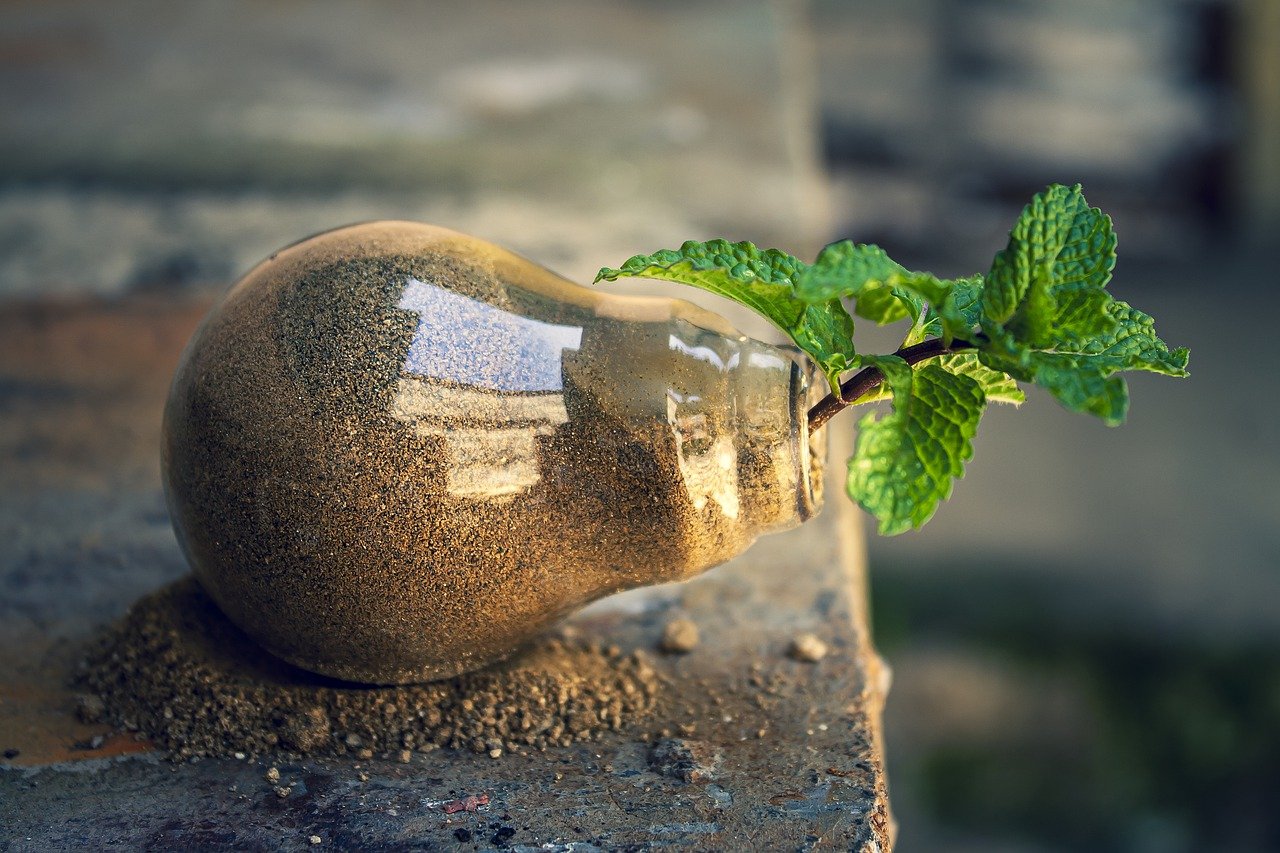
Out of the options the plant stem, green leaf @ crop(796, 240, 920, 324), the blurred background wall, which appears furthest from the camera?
the blurred background wall

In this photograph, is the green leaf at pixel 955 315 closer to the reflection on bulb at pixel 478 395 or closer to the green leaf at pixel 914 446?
the green leaf at pixel 914 446

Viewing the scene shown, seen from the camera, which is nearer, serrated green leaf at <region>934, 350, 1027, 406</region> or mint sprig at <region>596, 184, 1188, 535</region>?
mint sprig at <region>596, 184, 1188, 535</region>

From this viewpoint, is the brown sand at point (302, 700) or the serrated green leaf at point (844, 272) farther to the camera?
the brown sand at point (302, 700)

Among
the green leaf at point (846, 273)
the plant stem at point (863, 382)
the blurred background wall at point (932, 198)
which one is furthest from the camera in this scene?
the blurred background wall at point (932, 198)

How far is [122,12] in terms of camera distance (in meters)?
2.95

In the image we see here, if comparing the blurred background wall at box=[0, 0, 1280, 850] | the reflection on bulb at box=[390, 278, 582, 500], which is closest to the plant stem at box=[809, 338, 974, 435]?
the reflection on bulb at box=[390, 278, 582, 500]

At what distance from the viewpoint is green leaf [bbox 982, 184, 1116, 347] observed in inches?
39.4

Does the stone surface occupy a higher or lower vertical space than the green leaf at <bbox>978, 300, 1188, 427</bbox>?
lower

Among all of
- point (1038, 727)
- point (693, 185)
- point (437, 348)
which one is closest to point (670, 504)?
point (437, 348)

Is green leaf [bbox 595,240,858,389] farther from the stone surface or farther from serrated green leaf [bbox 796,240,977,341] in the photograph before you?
the stone surface

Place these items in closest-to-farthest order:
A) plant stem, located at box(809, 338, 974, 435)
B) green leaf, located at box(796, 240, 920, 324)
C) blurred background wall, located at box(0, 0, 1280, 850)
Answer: green leaf, located at box(796, 240, 920, 324) < plant stem, located at box(809, 338, 974, 435) < blurred background wall, located at box(0, 0, 1280, 850)

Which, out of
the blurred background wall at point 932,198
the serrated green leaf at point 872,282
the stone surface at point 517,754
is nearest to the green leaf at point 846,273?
the serrated green leaf at point 872,282

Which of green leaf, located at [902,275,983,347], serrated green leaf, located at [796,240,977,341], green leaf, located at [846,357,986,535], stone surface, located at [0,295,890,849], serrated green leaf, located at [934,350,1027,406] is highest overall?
serrated green leaf, located at [796,240,977,341]

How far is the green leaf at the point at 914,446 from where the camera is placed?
1.00m
